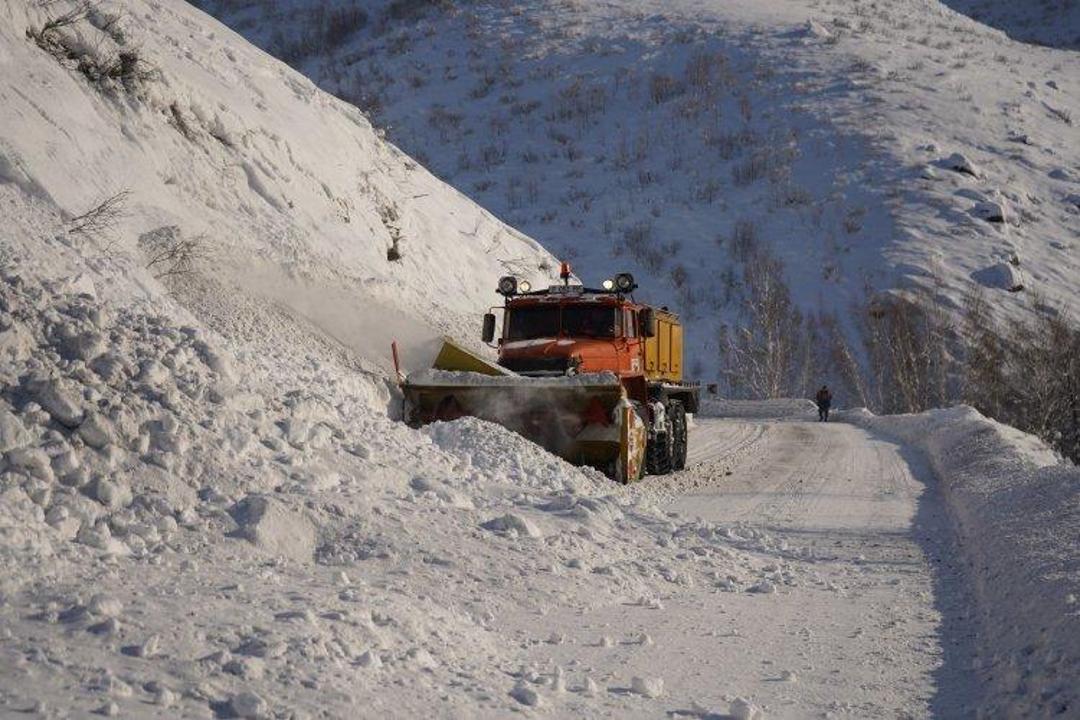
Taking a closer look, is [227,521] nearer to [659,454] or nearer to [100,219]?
[659,454]

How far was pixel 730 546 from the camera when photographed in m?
8.89

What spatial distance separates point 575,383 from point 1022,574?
6499 mm

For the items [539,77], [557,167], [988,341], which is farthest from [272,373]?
[539,77]

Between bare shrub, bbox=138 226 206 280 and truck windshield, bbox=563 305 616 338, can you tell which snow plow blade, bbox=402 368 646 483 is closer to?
truck windshield, bbox=563 305 616 338

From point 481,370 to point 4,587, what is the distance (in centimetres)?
938

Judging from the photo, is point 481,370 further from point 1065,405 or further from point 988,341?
point 988,341

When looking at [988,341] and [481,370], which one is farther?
[988,341]

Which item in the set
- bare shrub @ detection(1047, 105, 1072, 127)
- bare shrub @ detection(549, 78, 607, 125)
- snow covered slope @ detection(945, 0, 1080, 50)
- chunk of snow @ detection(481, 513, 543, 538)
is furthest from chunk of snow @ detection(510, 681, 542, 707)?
snow covered slope @ detection(945, 0, 1080, 50)

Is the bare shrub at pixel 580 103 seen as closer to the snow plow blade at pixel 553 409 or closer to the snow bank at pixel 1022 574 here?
the snow bank at pixel 1022 574

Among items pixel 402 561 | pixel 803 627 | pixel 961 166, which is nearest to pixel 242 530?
pixel 402 561

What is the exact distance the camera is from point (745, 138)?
65.2 m

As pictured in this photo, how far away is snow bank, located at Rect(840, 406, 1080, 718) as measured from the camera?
16.8 feet

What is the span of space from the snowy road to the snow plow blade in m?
1.19

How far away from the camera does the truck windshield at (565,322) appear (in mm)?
14859
